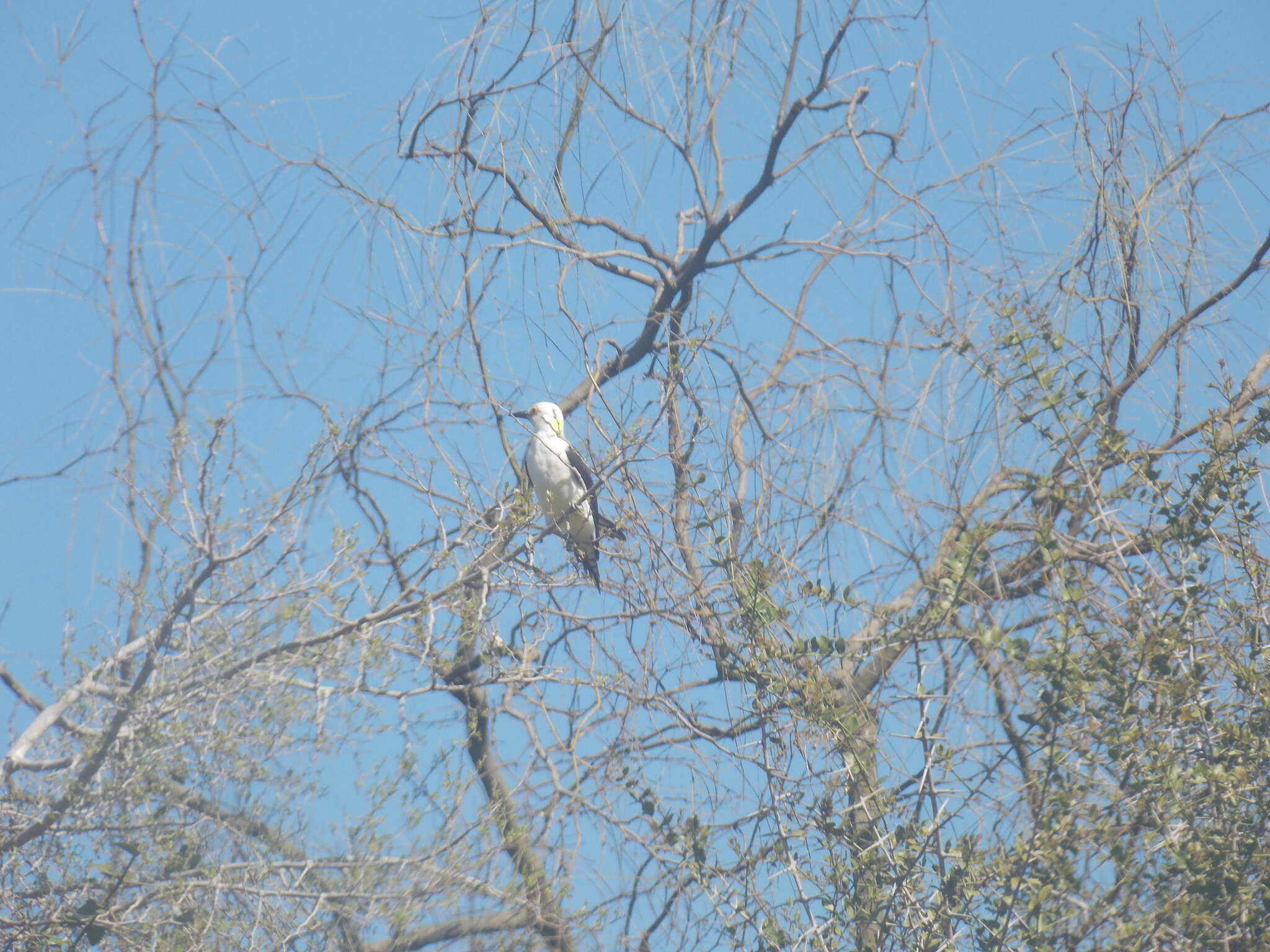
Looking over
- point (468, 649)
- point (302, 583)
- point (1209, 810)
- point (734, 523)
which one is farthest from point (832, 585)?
point (468, 649)

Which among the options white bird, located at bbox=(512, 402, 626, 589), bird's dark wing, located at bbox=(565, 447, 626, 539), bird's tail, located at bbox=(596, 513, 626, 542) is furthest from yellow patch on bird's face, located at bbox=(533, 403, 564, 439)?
bird's tail, located at bbox=(596, 513, 626, 542)

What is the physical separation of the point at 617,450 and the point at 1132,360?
150 centimetres

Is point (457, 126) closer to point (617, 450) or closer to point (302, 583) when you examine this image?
point (617, 450)

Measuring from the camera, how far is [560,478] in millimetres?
5090

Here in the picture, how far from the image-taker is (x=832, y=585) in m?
2.63

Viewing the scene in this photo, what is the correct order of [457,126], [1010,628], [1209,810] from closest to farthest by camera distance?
[1209,810]
[1010,628]
[457,126]

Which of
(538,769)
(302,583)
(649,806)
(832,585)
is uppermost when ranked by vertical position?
(302,583)

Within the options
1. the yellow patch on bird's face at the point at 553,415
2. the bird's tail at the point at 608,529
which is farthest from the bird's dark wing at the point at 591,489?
the yellow patch on bird's face at the point at 553,415

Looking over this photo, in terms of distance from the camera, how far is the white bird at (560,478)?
4.02 meters

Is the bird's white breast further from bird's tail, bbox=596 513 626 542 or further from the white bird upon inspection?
bird's tail, bbox=596 513 626 542

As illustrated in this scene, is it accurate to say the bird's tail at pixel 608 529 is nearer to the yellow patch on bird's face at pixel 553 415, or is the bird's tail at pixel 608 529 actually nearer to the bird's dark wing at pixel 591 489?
the bird's dark wing at pixel 591 489

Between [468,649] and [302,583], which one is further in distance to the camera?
[468,649]

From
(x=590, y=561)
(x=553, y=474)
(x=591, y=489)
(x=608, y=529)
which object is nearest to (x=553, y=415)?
(x=553, y=474)

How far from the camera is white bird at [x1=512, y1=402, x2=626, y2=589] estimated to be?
4.02m
